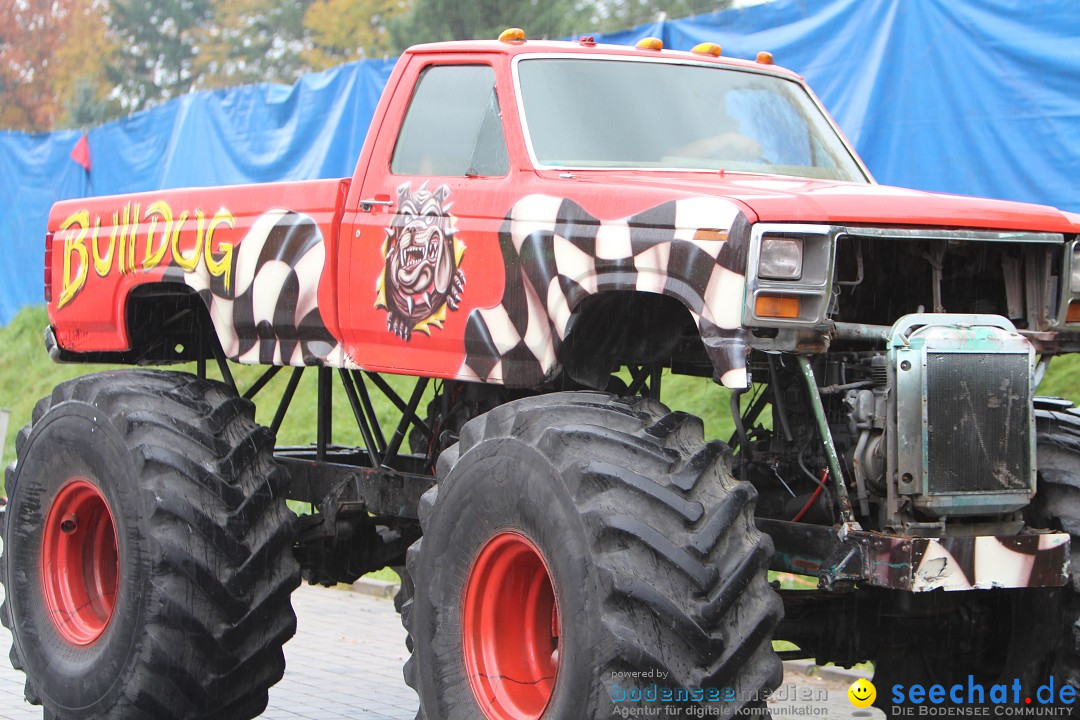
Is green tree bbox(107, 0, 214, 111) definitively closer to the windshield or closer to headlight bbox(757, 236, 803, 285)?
the windshield

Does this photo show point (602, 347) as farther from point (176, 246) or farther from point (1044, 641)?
point (176, 246)

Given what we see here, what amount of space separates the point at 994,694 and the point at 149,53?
38.4 metres

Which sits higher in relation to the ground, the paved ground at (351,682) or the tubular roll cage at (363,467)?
the tubular roll cage at (363,467)

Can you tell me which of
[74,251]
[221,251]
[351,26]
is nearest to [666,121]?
[221,251]

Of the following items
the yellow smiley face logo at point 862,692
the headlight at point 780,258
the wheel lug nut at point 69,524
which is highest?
the headlight at point 780,258

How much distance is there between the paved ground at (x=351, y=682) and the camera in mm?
7910

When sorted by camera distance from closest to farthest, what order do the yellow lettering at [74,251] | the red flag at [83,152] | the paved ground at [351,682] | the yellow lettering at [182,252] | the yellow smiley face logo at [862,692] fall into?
the yellow smiley face logo at [862,692] → the yellow lettering at [182,252] → the paved ground at [351,682] → the yellow lettering at [74,251] → the red flag at [83,152]

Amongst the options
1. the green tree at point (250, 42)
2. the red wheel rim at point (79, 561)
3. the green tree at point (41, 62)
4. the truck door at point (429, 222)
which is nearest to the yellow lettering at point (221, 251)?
the truck door at point (429, 222)

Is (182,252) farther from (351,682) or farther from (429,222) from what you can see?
(351,682)

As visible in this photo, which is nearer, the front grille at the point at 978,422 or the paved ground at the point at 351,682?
the front grille at the point at 978,422

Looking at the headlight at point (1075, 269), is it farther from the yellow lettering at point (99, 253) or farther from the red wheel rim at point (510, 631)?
the yellow lettering at point (99, 253)

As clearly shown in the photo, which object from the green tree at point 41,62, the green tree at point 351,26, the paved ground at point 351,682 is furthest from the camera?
the green tree at point 41,62

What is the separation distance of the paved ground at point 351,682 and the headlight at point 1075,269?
290 cm

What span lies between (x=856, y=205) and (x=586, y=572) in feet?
4.90
